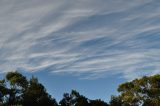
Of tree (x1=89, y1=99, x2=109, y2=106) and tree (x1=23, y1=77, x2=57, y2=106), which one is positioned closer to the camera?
tree (x1=23, y1=77, x2=57, y2=106)

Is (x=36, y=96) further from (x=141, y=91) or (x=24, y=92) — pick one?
(x=141, y=91)

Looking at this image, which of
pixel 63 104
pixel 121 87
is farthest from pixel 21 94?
pixel 121 87

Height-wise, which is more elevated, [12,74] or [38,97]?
[12,74]

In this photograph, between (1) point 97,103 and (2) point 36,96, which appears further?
(1) point 97,103

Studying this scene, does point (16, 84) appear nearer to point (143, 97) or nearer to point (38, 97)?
point (38, 97)

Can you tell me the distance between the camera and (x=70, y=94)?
452ft

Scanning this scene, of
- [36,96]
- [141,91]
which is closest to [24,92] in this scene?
[36,96]

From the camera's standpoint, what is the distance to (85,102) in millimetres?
137875

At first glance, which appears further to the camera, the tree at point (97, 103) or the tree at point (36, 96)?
the tree at point (97, 103)

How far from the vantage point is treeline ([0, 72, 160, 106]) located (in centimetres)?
12544

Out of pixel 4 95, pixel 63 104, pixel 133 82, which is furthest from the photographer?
pixel 133 82

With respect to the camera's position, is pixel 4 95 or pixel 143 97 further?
pixel 143 97

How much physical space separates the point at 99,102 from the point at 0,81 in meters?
35.1

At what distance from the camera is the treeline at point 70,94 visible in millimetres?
125438
